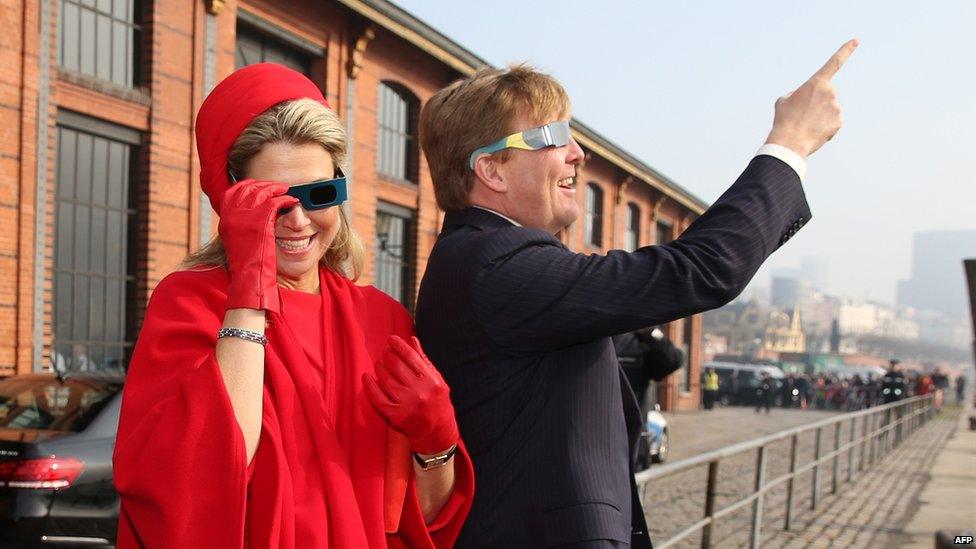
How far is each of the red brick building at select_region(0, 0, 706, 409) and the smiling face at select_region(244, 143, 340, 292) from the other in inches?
403

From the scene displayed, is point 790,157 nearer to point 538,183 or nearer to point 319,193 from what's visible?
point 538,183

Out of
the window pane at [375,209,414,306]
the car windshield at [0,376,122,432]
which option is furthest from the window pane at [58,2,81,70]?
the window pane at [375,209,414,306]

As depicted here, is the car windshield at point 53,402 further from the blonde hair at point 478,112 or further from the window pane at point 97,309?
the window pane at point 97,309

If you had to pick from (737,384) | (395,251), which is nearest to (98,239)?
(395,251)

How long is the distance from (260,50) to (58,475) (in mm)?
10302

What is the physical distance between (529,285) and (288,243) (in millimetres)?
432

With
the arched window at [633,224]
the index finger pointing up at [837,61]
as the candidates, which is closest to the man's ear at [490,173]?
the index finger pointing up at [837,61]

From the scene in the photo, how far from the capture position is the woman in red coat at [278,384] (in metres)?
1.46

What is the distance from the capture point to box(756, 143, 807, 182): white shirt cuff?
1.71 m

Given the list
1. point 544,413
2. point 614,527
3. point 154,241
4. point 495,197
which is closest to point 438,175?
point 495,197

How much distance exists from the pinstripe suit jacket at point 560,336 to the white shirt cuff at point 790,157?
0.01 m

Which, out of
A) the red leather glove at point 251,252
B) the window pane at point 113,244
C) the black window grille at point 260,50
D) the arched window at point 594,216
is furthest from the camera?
the arched window at point 594,216

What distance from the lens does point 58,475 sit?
576 cm

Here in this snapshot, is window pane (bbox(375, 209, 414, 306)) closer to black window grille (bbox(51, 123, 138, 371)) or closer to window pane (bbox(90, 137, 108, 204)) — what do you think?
black window grille (bbox(51, 123, 138, 371))
